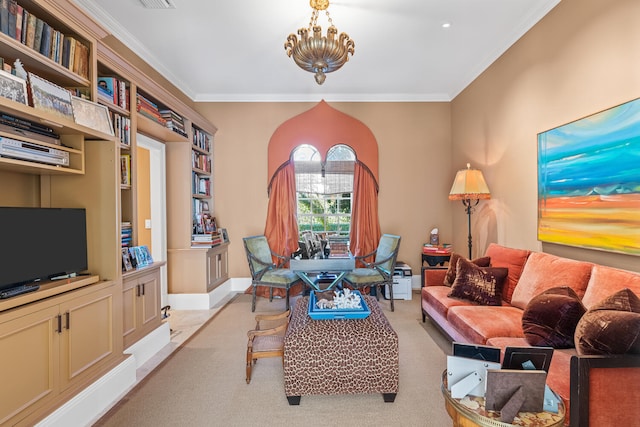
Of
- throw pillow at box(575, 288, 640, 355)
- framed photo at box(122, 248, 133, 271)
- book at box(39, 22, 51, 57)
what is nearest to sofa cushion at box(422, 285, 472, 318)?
throw pillow at box(575, 288, 640, 355)

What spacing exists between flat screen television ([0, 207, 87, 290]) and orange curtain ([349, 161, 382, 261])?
3581 millimetres

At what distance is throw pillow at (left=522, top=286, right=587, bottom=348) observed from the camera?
173 centimetres

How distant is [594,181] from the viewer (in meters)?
2.22

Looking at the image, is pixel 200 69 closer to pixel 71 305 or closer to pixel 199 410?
pixel 71 305

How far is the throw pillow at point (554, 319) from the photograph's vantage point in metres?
1.73

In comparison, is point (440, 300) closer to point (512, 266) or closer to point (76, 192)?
point (512, 266)

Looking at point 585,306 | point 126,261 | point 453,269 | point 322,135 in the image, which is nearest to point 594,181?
point 585,306

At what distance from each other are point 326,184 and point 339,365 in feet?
11.0

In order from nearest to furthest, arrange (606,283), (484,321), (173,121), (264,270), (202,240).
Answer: (606,283), (484,321), (173,121), (264,270), (202,240)

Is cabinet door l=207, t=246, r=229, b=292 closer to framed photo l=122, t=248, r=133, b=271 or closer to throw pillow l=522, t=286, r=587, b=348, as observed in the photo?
framed photo l=122, t=248, r=133, b=271

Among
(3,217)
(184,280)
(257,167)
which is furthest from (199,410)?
(257,167)

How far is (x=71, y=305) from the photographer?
6.27 ft

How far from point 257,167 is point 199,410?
361 cm

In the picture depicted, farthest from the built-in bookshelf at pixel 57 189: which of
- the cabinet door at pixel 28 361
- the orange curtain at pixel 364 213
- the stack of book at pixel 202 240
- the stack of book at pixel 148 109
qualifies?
the orange curtain at pixel 364 213
